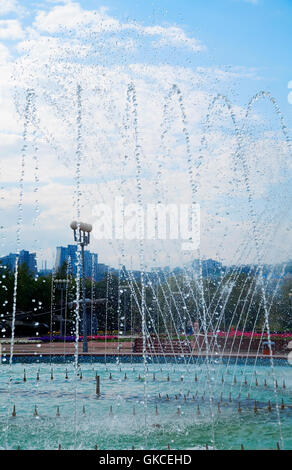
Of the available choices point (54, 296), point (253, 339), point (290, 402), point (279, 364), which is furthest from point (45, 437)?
point (54, 296)

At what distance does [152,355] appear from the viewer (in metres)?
23.1

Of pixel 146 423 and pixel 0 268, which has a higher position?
pixel 0 268

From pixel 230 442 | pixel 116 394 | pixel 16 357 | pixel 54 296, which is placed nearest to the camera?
pixel 230 442

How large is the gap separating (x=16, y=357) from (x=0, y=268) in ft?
101

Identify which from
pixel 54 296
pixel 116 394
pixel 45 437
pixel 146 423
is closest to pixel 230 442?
pixel 146 423

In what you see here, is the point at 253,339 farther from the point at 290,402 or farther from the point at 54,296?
the point at 54,296

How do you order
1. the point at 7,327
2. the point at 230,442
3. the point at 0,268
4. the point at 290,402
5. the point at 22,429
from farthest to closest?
the point at 0,268
the point at 7,327
the point at 290,402
the point at 22,429
the point at 230,442

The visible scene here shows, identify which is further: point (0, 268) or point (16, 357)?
point (0, 268)

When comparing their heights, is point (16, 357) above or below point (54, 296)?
below

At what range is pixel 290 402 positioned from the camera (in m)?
12.1
